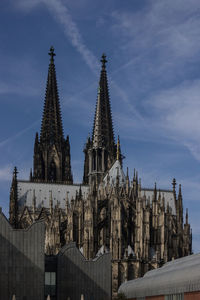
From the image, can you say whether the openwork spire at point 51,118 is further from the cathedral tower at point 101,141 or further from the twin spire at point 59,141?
the cathedral tower at point 101,141

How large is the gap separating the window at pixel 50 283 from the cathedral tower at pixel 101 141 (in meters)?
63.5

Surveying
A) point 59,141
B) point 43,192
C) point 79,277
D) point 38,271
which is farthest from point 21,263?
point 59,141

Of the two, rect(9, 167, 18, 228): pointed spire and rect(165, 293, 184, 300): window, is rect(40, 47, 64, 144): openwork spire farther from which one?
rect(165, 293, 184, 300): window

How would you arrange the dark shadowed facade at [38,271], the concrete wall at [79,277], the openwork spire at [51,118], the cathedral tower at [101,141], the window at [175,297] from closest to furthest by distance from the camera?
the window at [175,297] → the dark shadowed facade at [38,271] → the concrete wall at [79,277] → the cathedral tower at [101,141] → the openwork spire at [51,118]

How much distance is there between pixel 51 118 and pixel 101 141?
16068 mm

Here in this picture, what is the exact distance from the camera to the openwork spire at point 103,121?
13488 centimetres

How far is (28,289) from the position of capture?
57.7 metres

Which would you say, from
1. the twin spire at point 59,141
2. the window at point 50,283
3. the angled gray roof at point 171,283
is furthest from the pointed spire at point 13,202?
the window at point 50,283

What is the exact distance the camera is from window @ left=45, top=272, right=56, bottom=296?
2416 inches

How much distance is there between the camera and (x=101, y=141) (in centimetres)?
13400

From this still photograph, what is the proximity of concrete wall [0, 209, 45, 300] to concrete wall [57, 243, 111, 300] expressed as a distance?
4323 millimetres

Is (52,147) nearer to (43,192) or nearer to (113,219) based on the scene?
(43,192)

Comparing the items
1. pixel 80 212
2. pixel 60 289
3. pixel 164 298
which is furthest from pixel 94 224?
pixel 164 298

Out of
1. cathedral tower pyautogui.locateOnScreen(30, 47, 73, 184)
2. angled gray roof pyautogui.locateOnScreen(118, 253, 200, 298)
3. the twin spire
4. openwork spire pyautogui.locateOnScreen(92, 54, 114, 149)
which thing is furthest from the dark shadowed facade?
cathedral tower pyautogui.locateOnScreen(30, 47, 73, 184)
